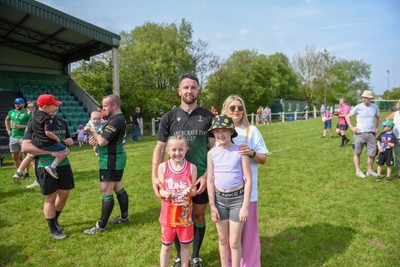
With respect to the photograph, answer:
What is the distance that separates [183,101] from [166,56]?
3326 centimetres

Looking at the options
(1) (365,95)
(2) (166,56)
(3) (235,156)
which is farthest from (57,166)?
(2) (166,56)

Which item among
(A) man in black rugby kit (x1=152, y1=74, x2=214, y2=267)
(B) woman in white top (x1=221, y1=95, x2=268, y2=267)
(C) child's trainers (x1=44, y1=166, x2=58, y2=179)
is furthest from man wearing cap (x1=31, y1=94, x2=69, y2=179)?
(B) woman in white top (x1=221, y1=95, x2=268, y2=267)

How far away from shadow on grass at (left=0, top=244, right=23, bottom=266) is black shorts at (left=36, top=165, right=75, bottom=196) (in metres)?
0.85

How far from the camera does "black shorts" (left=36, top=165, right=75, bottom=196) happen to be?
13.7 feet

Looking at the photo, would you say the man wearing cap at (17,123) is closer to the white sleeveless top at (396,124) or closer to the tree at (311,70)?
the white sleeveless top at (396,124)

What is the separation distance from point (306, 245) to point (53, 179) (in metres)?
3.87

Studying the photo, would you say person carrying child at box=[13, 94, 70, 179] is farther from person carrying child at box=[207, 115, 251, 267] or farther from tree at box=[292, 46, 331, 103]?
tree at box=[292, 46, 331, 103]

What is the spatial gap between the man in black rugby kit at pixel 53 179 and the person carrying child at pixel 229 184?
2.63 m

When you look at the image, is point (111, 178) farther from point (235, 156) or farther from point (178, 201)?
point (235, 156)

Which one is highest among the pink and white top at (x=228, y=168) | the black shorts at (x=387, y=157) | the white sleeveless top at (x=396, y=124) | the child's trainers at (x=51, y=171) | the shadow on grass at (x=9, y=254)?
the white sleeveless top at (x=396, y=124)

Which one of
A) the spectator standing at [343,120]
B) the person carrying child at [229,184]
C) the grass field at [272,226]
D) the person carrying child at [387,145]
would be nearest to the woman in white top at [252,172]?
the person carrying child at [229,184]

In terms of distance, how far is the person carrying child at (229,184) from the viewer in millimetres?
2836

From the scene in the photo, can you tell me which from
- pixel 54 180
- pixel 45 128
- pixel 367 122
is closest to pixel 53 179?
pixel 54 180

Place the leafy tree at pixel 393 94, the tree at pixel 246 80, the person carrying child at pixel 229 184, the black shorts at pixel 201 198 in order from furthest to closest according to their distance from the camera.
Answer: the leafy tree at pixel 393 94 < the tree at pixel 246 80 < the black shorts at pixel 201 198 < the person carrying child at pixel 229 184
